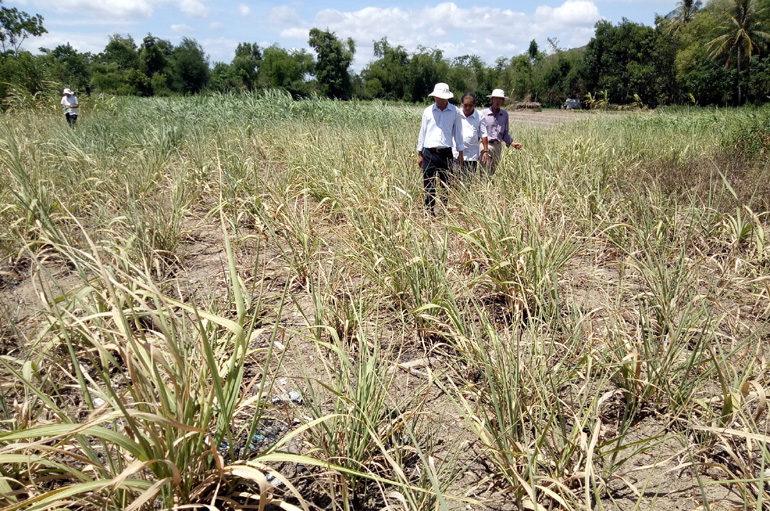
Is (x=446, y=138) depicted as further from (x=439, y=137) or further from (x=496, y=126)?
(x=496, y=126)

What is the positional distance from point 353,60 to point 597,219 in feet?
208

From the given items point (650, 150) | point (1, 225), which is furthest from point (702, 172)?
point (1, 225)

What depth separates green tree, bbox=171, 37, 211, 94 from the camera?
65.0m

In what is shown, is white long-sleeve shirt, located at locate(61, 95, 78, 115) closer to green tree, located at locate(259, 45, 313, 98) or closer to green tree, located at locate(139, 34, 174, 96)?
green tree, located at locate(259, 45, 313, 98)

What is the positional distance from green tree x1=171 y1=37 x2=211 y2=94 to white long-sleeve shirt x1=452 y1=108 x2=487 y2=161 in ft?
226

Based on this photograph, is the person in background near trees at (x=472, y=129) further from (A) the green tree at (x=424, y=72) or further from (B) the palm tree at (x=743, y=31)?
(A) the green tree at (x=424, y=72)

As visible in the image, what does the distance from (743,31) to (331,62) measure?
141 feet

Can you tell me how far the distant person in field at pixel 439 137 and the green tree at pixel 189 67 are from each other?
227 ft

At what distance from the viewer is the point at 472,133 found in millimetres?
5273

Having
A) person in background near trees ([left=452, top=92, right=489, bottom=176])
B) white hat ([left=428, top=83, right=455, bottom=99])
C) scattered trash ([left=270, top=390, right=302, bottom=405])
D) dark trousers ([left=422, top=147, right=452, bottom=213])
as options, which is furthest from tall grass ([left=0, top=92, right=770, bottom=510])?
white hat ([left=428, top=83, right=455, bottom=99])

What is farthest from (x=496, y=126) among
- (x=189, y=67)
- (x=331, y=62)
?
(x=189, y=67)

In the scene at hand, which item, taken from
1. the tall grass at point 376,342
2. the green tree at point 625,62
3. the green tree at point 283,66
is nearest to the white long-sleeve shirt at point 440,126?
the tall grass at point 376,342

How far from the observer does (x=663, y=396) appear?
1.90 meters

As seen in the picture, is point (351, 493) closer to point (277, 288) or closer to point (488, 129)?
point (277, 288)
